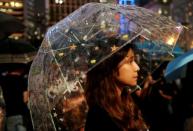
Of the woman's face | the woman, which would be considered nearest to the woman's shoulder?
the woman

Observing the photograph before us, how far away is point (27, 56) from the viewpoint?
1018 centimetres

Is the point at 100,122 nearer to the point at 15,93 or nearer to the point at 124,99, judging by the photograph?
the point at 124,99

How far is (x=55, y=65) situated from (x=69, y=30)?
299mm

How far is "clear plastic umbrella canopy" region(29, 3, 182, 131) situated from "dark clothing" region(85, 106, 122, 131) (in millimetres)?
430

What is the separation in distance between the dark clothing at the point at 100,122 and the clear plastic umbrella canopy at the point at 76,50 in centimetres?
43

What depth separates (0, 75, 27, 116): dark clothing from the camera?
26.2 ft

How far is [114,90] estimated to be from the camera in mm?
3387

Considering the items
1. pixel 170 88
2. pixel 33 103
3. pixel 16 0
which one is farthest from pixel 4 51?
pixel 16 0

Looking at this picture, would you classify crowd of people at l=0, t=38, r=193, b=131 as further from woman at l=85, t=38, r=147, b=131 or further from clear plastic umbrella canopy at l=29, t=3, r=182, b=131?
clear plastic umbrella canopy at l=29, t=3, r=182, b=131

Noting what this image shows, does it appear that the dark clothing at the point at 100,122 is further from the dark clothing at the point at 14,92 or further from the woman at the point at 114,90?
the dark clothing at the point at 14,92

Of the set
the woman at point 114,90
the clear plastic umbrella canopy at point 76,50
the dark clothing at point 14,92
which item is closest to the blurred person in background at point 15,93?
the dark clothing at point 14,92

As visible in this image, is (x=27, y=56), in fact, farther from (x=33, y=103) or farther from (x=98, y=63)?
(x=98, y=63)

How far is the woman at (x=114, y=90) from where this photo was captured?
3240 mm

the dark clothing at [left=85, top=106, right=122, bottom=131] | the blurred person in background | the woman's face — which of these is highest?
the woman's face
